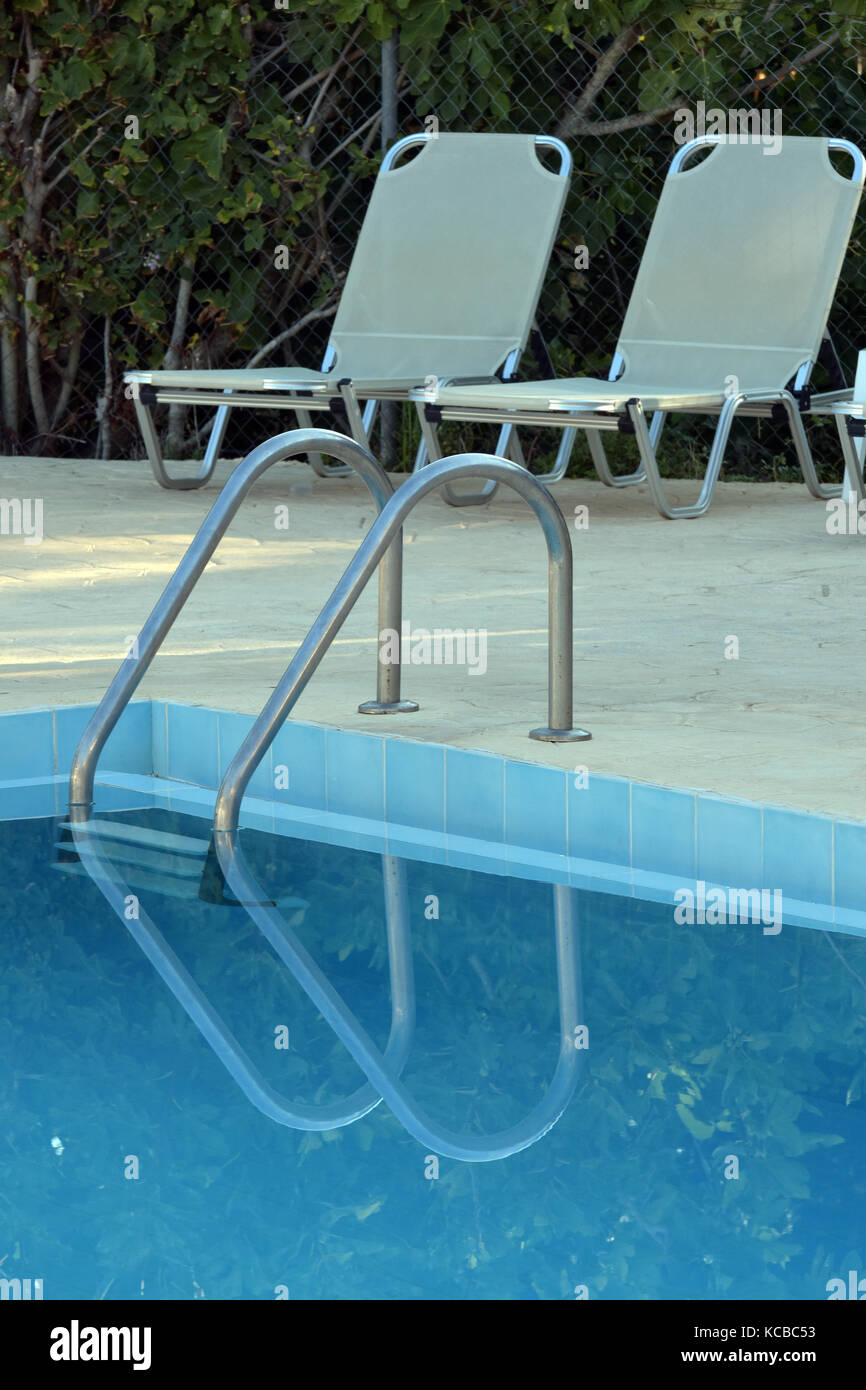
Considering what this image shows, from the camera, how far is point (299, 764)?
350 centimetres

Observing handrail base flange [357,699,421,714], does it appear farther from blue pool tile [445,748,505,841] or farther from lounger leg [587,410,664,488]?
lounger leg [587,410,664,488]

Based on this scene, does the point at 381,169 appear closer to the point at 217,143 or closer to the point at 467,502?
A: the point at 217,143

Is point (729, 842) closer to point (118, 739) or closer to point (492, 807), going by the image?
point (492, 807)

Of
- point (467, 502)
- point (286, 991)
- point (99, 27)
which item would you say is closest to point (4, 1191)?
point (286, 991)

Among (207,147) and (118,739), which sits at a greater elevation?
(207,147)

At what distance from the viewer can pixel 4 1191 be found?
2031 mm

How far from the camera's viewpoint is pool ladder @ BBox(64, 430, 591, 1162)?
2.28 meters

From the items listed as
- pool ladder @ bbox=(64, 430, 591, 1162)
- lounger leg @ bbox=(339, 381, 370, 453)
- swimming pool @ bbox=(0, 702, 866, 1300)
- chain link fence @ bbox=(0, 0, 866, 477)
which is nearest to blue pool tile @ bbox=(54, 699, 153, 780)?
pool ladder @ bbox=(64, 430, 591, 1162)

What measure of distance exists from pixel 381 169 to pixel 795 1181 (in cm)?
579

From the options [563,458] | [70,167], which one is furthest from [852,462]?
[70,167]

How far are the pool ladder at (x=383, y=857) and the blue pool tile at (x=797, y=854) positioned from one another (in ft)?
0.99

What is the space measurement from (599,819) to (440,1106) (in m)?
0.90
